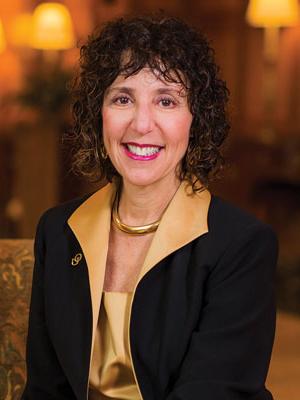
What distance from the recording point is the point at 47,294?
6.70ft

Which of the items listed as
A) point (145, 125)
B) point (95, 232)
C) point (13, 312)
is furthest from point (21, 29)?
point (145, 125)

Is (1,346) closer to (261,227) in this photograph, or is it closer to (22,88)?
(261,227)

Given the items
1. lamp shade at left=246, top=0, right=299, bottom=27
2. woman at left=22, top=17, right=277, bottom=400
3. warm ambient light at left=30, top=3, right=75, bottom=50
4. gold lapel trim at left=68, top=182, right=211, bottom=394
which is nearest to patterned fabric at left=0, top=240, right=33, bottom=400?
woman at left=22, top=17, right=277, bottom=400

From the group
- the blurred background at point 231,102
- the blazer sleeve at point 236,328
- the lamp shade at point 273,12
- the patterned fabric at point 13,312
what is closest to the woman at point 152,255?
the blazer sleeve at point 236,328

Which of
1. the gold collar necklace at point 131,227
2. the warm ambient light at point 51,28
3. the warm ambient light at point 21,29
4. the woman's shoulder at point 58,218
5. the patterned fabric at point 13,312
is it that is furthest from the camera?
the warm ambient light at point 21,29

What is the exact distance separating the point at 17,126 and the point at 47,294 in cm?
469

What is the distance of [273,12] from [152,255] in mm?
5066

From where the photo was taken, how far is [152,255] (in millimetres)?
1915

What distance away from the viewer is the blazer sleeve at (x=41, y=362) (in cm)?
207

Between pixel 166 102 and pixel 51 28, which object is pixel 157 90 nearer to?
pixel 166 102

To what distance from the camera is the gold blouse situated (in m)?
1.94

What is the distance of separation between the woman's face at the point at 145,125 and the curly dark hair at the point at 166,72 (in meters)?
0.02

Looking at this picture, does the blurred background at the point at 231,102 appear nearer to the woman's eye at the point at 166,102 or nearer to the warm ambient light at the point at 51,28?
the warm ambient light at the point at 51,28

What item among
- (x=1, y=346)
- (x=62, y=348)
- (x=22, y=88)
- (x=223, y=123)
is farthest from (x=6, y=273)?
(x=22, y=88)
